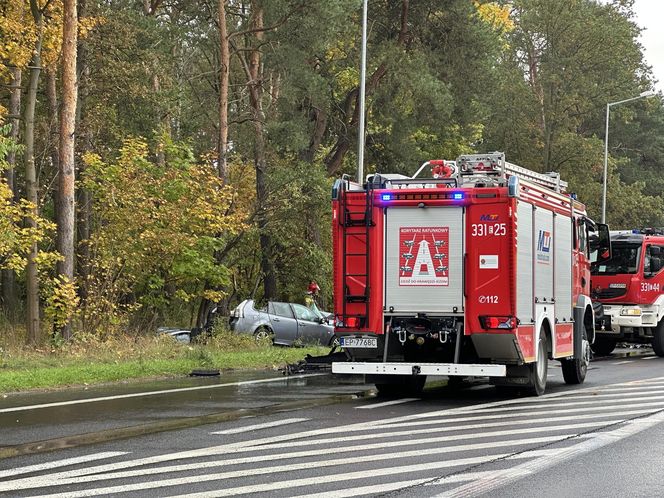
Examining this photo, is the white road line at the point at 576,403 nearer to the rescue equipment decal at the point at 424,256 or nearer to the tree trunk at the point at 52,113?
the rescue equipment decal at the point at 424,256

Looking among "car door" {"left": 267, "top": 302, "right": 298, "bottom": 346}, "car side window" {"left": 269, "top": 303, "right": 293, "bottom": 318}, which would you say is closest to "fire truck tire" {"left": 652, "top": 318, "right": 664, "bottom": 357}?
"car door" {"left": 267, "top": 302, "right": 298, "bottom": 346}

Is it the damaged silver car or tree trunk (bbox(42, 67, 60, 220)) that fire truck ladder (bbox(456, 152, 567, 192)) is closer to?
the damaged silver car

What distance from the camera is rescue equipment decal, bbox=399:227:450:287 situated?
49.0 feet

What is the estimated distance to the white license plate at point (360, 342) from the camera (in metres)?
15.0

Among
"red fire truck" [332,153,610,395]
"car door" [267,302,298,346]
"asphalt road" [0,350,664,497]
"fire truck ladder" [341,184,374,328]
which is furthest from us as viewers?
"car door" [267,302,298,346]

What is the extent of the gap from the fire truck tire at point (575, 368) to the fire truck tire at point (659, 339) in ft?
30.3

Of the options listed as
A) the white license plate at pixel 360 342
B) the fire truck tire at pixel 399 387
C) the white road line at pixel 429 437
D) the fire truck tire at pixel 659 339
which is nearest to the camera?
the white road line at pixel 429 437

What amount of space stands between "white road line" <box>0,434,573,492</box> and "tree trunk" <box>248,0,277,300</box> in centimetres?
A: 2115

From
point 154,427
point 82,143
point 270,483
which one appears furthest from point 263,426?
point 82,143

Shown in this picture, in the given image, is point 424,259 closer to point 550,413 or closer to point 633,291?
point 550,413

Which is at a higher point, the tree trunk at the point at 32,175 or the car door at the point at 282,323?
the tree trunk at the point at 32,175

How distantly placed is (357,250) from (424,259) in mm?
999

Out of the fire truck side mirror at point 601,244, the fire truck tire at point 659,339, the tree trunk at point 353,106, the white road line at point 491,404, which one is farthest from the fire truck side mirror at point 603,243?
the tree trunk at point 353,106

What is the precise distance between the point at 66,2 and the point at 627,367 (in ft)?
49.2
